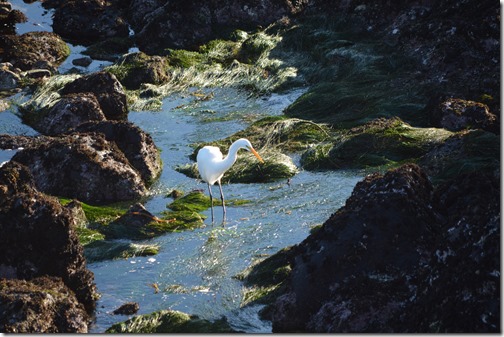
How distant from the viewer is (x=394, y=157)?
12867 millimetres

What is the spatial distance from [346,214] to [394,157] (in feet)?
14.7

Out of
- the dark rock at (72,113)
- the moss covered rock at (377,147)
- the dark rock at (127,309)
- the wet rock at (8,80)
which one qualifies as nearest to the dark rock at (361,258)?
the dark rock at (127,309)

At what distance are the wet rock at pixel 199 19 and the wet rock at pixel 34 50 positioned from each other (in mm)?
1785

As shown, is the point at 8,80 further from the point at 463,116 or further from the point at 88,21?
the point at 463,116

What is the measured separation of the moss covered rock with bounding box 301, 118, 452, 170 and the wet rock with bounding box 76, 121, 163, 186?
2251 mm

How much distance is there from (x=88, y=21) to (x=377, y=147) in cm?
1079

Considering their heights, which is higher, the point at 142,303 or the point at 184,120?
the point at 184,120

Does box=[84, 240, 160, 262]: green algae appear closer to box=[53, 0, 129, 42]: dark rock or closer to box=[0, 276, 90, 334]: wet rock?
box=[0, 276, 90, 334]: wet rock

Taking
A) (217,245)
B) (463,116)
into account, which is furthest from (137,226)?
(463,116)

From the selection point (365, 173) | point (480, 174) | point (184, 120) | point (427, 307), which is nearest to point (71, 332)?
point (427, 307)

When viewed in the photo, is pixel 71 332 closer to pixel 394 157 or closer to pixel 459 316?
pixel 459 316

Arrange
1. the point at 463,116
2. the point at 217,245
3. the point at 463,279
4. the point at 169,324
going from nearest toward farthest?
the point at 463,279
the point at 169,324
the point at 217,245
the point at 463,116

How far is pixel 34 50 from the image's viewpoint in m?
19.7

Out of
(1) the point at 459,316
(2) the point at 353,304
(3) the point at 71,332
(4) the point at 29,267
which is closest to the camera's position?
(1) the point at 459,316
